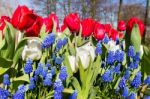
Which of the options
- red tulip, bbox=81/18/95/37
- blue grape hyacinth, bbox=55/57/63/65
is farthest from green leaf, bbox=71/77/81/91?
red tulip, bbox=81/18/95/37

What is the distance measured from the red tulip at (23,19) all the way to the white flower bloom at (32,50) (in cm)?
7

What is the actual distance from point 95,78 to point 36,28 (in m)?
0.37

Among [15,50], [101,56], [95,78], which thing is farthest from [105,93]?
[15,50]

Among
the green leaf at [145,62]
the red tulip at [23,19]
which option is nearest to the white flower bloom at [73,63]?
the red tulip at [23,19]

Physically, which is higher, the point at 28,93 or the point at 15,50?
the point at 15,50

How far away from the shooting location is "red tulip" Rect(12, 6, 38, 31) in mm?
1768

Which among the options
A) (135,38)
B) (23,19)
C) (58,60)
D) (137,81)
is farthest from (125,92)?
(23,19)

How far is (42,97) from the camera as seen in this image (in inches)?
66.7

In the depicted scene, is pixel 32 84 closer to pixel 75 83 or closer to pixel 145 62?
pixel 75 83

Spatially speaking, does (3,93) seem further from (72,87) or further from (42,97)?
(72,87)

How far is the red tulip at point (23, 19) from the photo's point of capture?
1768mm

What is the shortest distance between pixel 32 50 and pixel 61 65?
0.17 m

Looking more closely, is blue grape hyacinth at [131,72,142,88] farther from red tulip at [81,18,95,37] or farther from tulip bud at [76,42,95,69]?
red tulip at [81,18,95,37]

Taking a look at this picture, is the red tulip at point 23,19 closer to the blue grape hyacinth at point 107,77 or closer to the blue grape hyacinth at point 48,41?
the blue grape hyacinth at point 48,41
